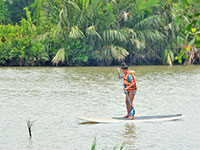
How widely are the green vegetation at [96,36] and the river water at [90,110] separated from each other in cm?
807

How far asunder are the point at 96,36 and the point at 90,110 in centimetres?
2036

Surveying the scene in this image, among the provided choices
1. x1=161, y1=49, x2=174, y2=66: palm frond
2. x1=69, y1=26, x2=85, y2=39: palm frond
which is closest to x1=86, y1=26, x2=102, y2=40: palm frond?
x1=69, y1=26, x2=85, y2=39: palm frond

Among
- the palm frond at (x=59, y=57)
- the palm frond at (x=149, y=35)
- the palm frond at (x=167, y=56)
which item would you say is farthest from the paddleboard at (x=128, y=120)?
the palm frond at (x=167, y=56)

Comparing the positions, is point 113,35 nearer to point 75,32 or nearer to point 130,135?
point 75,32

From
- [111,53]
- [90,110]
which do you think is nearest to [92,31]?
[111,53]

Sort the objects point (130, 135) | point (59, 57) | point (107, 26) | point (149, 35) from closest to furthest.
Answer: point (130, 135) < point (59, 57) < point (107, 26) < point (149, 35)

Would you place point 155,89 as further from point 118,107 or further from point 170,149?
point 170,149

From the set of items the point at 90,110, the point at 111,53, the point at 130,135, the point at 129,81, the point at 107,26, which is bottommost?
the point at 130,135

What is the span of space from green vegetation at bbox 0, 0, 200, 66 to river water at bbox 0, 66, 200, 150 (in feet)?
26.5

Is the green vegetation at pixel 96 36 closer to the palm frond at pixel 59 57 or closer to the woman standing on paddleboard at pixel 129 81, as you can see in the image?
the palm frond at pixel 59 57

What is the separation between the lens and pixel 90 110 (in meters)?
14.9

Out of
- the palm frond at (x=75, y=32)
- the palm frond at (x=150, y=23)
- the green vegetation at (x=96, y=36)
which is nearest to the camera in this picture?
the palm frond at (x=75, y=32)

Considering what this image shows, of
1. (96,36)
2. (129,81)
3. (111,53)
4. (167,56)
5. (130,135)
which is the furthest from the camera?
(167,56)

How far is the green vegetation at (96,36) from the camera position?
34.2m
